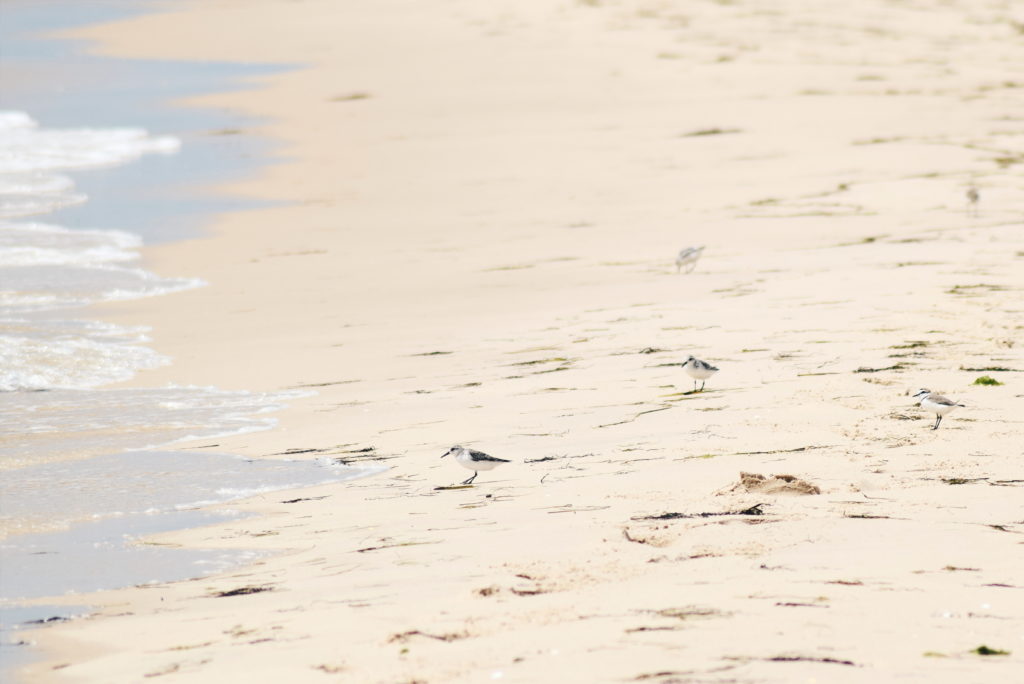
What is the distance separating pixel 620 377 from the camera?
7980mm

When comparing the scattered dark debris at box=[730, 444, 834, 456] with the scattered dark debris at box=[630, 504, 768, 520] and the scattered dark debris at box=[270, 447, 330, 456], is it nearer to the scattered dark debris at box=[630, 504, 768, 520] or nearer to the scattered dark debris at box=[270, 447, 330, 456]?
the scattered dark debris at box=[630, 504, 768, 520]

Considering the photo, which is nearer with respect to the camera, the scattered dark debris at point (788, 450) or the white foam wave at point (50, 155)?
the scattered dark debris at point (788, 450)

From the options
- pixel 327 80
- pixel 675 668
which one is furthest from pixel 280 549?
pixel 327 80

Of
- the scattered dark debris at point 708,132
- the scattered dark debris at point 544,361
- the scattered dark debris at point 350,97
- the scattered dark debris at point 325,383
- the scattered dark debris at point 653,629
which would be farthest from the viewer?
the scattered dark debris at point 350,97

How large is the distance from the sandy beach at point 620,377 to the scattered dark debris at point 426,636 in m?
0.01

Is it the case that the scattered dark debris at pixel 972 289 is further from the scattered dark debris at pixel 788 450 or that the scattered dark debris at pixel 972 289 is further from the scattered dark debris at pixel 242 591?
the scattered dark debris at pixel 242 591

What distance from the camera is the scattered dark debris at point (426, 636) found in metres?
4.30

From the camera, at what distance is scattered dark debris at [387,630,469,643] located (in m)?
4.30

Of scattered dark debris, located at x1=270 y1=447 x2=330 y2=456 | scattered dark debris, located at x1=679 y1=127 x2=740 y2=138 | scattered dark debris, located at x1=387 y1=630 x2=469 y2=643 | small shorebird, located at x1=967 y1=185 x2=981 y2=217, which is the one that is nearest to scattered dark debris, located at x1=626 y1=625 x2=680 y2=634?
scattered dark debris, located at x1=387 y1=630 x2=469 y2=643

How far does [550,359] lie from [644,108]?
10963 mm

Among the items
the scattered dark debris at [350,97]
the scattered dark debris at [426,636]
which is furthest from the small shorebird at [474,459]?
the scattered dark debris at [350,97]

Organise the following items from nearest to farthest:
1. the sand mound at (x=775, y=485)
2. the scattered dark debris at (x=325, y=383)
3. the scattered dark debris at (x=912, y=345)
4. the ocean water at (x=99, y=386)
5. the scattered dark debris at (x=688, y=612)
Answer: the scattered dark debris at (x=688, y=612) < the sand mound at (x=775, y=485) < the ocean water at (x=99, y=386) < the scattered dark debris at (x=912, y=345) < the scattered dark debris at (x=325, y=383)

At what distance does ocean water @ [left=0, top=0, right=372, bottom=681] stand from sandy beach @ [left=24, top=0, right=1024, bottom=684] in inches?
10.4

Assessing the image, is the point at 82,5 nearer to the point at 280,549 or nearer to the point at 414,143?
the point at 414,143
